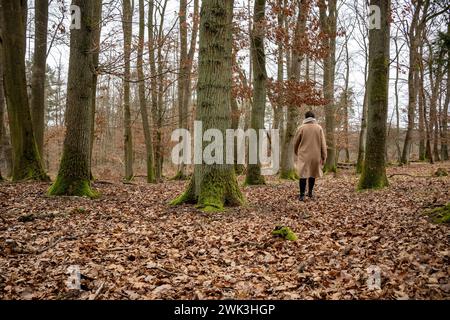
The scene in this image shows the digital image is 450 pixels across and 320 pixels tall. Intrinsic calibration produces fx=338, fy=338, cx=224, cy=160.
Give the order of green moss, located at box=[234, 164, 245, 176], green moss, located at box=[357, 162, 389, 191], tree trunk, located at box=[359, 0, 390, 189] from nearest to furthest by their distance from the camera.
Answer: tree trunk, located at box=[359, 0, 390, 189]
green moss, located at box=[357, 162, 389, 191]
green moss, located at box=[234, 164, 245, 176]

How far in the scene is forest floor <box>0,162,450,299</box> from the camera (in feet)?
10.7

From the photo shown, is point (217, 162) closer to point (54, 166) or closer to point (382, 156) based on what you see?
point (382, 156)

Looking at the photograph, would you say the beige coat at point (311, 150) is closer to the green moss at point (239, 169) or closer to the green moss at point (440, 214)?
the green moss at point (440, 214)

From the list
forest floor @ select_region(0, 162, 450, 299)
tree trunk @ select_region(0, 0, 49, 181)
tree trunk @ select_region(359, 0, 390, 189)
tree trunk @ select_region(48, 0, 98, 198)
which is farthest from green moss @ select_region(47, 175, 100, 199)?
tree trunk @ select_region(359, 0, 390, 189)

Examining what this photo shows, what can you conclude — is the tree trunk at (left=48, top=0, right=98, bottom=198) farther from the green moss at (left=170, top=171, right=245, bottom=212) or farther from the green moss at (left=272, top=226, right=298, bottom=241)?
the green moss at (left=272, top=226, right=298, bottom=241)

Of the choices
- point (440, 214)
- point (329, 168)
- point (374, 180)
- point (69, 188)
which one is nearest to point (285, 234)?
point (440, 214)

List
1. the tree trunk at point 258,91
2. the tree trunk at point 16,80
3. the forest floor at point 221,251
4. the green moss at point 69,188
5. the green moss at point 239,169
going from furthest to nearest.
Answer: the green moss at point 239,169 < the tree trunk at point 258,91 < the tree trunk at point 16,80 < the green moss at point 69,188 < the forest floor at point 221,251

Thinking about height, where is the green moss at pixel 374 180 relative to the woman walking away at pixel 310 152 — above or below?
below

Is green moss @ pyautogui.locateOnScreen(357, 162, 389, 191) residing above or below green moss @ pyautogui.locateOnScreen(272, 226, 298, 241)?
above

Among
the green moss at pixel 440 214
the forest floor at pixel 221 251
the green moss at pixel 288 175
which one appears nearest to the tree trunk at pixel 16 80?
the forest floor at pixel 221 251

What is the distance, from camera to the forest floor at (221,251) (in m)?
3.26

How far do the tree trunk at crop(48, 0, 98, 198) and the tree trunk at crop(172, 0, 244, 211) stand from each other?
3235 millimetres
